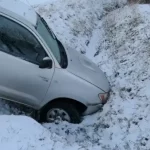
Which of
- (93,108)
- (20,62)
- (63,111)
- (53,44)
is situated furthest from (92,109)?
(20,62)

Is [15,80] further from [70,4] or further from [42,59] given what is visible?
[70,4]

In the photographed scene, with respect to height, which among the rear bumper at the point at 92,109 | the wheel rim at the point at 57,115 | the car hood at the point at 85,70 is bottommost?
the wheel rim at the point at 57,115

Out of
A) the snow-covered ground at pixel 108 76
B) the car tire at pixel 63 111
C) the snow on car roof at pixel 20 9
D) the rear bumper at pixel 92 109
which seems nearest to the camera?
the snow-covered ground at pixel 108 76

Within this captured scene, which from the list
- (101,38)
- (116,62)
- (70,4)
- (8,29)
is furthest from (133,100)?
(70,4)

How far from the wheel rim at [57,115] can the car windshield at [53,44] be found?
0.87 metres

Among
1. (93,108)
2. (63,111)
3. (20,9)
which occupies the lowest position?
(63,111)

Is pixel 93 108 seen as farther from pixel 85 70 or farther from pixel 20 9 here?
pixel 20 9

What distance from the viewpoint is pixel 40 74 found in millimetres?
7188

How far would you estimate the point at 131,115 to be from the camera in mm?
7762

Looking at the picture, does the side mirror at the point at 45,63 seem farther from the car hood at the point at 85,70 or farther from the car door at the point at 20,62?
the car hood at the point at 85,70

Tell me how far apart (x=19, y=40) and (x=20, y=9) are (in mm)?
781

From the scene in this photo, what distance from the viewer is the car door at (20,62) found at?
7.10 meters

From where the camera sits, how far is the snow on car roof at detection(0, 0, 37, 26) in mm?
7422

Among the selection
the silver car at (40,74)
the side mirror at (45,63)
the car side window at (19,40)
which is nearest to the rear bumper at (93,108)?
the silver car at (40,74)
